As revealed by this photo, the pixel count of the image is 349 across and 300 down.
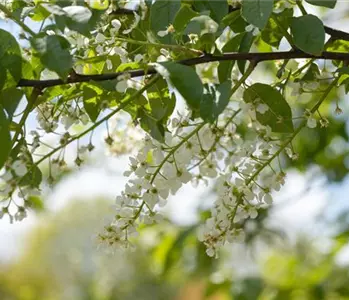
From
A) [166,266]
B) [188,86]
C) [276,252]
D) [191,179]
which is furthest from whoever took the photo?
[276,252]

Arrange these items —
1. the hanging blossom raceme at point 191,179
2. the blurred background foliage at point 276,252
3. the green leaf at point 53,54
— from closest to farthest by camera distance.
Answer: the green leaf at point 53,54 < the hanging blossom raceme at point 191,179 < the blurred background foliage at point 276,252

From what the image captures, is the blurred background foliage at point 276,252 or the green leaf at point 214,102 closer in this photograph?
the green leaf at point 214,102

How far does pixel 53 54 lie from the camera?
Result: 38 centimetres

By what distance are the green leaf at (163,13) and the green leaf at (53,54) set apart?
0.23ft

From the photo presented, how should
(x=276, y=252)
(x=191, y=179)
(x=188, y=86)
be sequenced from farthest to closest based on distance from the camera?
(x=276, y=252) < (x=191, y=179) < (x=188, y=86)

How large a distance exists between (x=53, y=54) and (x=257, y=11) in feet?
0.35

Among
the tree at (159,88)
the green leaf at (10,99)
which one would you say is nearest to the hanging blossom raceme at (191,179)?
the tree at (159,88)

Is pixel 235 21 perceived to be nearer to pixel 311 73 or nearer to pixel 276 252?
pixel 311 73

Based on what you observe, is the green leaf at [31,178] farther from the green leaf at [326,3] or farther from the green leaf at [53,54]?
the green leaf at [326,3]

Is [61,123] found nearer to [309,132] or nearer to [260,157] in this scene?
[260,157]

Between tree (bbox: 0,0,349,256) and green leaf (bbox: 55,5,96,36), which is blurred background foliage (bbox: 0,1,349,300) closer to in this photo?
tree (bbox: 0,0,349,256)

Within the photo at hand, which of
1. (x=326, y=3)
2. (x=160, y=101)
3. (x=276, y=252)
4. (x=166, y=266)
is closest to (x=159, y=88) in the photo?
(x=160, y=101)

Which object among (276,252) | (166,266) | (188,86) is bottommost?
(188,86)

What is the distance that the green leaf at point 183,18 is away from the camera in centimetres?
43
